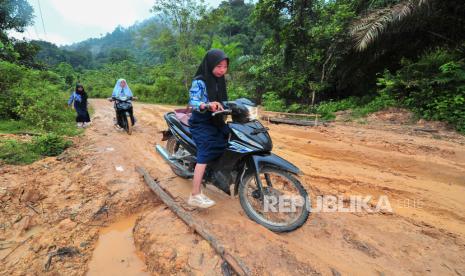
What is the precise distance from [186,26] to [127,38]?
296ft

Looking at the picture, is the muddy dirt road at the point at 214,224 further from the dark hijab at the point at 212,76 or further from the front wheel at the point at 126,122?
the front wheel at the point at 126,122

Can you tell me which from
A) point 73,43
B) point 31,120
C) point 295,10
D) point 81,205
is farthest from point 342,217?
point 73,43

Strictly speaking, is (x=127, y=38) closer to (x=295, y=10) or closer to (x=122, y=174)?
(x=295, y=10)

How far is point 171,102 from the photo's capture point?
2045cm

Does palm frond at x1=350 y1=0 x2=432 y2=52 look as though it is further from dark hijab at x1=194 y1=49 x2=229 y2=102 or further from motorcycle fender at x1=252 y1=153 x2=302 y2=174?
motorcycle fender at x1=252 y1=153 x2=302 y2=174

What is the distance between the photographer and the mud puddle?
95.0 inches

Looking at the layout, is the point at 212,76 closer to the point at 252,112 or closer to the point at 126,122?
the point at 252,112

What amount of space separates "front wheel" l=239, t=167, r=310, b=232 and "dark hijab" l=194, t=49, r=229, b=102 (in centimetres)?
100

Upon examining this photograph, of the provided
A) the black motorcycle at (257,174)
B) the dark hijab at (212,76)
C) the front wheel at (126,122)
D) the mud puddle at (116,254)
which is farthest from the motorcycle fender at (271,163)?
the front wheel at (126,122)

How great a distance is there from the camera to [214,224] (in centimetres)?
287

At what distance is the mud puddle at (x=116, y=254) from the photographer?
2.41 meters

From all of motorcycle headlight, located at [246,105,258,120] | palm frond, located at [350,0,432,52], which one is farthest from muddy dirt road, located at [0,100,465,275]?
palm frond, located at [350,0,432,52]

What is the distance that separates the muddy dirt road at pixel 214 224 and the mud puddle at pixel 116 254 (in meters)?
0.01

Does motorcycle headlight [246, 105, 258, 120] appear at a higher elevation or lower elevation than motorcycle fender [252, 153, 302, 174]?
higher
